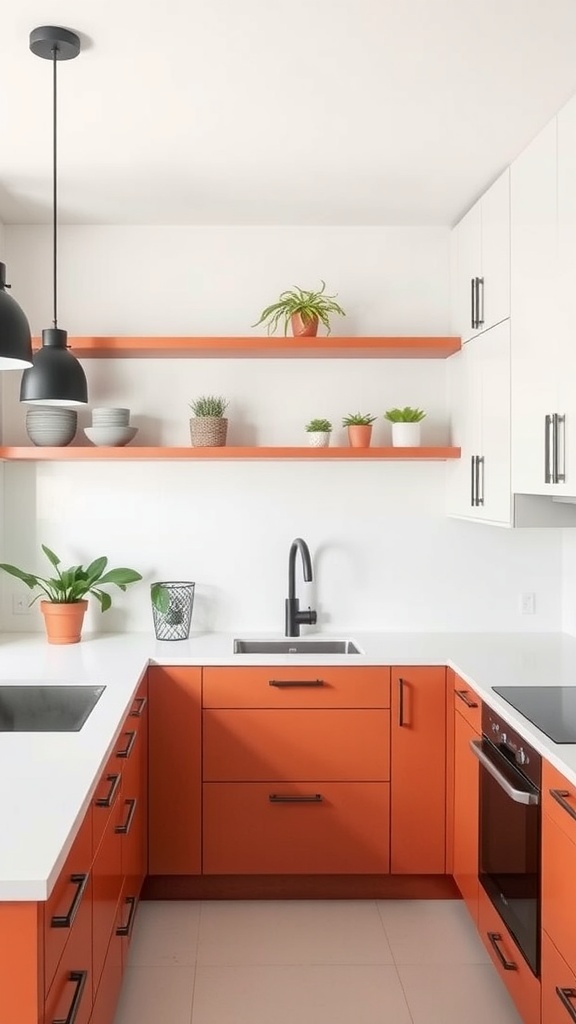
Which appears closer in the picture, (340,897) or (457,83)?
(457,83)

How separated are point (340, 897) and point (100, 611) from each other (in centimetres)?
144

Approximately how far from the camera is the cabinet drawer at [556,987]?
1.80 meters

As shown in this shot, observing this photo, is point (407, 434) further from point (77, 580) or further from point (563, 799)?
point (563, 799)

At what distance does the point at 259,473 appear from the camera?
3488 millimetres

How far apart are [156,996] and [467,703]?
1268mm

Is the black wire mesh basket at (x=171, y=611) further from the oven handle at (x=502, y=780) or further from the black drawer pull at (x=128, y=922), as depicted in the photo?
the oven handle at (x=502, y=780)

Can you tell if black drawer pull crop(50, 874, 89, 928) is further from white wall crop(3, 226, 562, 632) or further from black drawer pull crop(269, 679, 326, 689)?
white wall crop(3, 226, 562, 632)

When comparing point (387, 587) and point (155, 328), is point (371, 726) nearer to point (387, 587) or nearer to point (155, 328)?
point (387, 587)

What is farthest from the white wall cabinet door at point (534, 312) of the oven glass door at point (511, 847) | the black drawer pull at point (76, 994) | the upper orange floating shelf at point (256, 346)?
the black drawer pull at point (76, 994)

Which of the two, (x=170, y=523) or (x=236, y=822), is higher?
(x=170, y=523)

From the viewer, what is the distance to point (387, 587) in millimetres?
3510

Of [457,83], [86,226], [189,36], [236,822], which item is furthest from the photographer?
[86,226]

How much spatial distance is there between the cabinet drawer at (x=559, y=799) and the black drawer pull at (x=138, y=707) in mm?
1199

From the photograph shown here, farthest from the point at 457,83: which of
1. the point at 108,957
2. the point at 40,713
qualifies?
the point at 108,957
